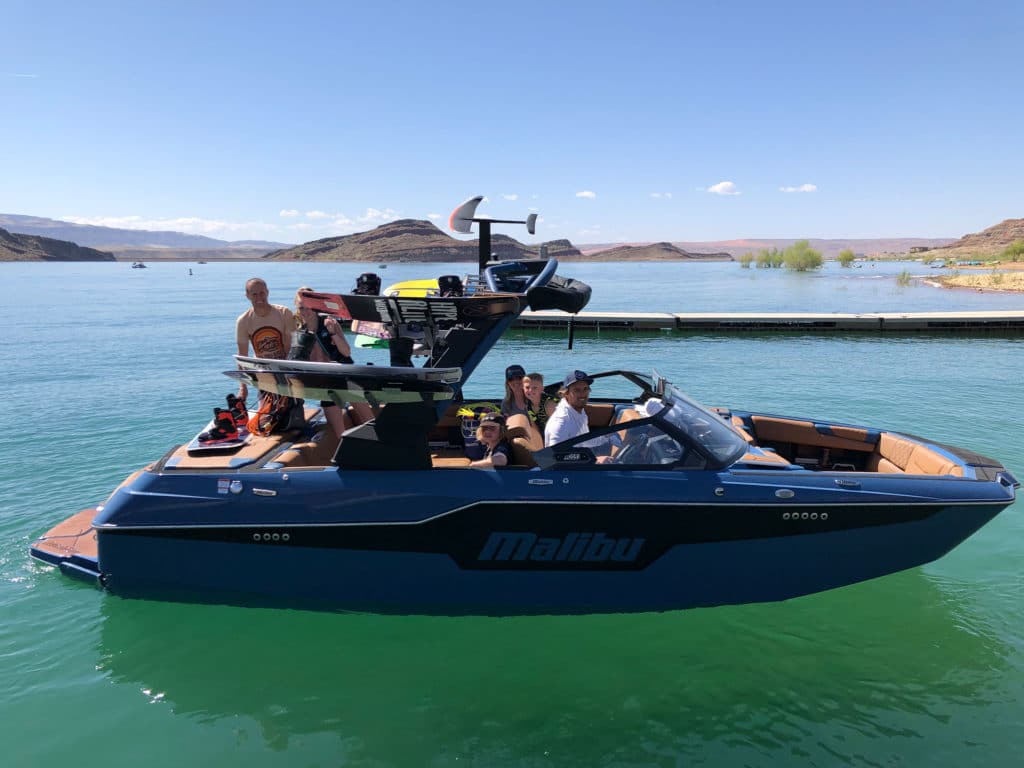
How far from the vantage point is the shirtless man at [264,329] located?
5555mm

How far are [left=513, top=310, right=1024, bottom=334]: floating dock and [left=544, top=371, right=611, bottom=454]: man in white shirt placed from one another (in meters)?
17.3

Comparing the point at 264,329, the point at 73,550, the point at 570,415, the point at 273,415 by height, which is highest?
the point at 264,329

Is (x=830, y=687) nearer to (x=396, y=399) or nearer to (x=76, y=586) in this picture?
(x=396, y=399)

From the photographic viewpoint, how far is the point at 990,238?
172 meters

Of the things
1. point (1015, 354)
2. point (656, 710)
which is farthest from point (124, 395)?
point (1015, 354)

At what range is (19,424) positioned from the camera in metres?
10.6

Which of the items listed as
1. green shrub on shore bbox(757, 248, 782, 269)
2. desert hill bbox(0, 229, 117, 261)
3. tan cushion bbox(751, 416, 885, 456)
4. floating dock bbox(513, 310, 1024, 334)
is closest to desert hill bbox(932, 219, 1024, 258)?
green shrub on shore bbox(757, 248, 782, 269)

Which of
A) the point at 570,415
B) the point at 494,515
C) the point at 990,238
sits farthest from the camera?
the point at 990,238

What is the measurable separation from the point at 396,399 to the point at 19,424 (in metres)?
10.0

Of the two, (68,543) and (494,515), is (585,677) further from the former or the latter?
(68,543)

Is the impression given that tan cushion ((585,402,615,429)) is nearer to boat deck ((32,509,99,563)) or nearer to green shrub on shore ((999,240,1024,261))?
boat deck ((32,509,99,563))

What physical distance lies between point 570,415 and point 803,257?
104m

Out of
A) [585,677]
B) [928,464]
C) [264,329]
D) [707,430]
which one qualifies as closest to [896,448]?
[928,464]

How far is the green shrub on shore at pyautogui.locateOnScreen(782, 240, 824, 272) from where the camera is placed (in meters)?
95.9
